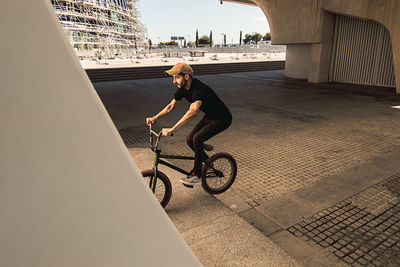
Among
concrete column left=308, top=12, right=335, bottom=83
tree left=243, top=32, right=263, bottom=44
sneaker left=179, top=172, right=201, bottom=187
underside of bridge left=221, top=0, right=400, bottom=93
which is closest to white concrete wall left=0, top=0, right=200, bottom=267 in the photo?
sneaker left=179, top=172, right=201, bottom=187

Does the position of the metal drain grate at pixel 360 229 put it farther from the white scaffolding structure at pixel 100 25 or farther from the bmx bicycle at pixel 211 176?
the white scaffolding structure at pixel 100 25

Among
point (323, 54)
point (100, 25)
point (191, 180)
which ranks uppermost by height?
point (100, 25)

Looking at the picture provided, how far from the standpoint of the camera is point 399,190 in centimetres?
411

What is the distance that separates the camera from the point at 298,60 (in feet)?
59.5

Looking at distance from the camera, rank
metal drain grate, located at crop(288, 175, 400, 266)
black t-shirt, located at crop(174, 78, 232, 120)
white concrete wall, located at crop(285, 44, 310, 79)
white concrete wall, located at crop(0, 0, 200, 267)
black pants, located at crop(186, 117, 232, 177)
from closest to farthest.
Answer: white concrete wall, located at crop(0, 0, 200, 267) < metal drain grate, located at crop(288, 175, 400, 266) < black t-shirt, located at crop(174, 78, 232, 120) < black pants, located at crop(186, 117, 232, 177) < white concrete wall, located at crop(285, 44, 310, 79)

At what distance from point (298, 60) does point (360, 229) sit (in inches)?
663

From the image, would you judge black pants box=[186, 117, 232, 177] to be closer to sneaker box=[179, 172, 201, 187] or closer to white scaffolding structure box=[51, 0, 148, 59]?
sneaker box=[179, 172, 201, 187]

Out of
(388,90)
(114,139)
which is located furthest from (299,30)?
(114,139)

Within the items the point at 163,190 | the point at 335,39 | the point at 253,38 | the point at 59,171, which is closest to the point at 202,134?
the point at 163,190

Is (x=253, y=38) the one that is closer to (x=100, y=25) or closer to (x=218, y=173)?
(x=100, y=25)

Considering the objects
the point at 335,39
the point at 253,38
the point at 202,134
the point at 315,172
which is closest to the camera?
the point at 202,134

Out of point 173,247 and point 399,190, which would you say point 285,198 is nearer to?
point 399,190

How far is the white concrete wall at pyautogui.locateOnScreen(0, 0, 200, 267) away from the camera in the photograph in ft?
4.34

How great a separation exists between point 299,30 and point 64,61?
679 inches
